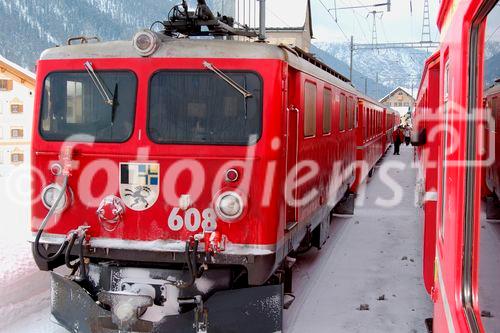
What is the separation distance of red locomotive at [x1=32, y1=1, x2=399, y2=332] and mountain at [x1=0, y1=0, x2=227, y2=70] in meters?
116

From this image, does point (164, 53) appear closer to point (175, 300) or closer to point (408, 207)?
point (175, 300)

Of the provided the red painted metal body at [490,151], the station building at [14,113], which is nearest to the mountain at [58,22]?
the station building at [14,113]

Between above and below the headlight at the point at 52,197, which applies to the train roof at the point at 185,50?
above

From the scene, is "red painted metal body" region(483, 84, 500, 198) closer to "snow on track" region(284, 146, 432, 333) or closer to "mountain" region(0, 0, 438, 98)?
"snow on track" region(284, 146, 432, 333)

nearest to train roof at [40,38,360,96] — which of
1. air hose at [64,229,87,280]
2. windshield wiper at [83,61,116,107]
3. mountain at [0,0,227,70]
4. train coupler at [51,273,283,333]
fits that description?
windshield wiper at [83,61,116,107]

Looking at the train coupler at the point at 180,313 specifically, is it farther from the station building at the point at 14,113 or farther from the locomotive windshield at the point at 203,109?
the station building at the point at 14,113

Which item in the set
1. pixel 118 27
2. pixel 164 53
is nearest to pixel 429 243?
pixel 164 53

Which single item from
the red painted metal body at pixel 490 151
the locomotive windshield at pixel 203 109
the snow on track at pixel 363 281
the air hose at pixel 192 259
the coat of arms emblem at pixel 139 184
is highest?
the locomotive windshield at pixel 203 109

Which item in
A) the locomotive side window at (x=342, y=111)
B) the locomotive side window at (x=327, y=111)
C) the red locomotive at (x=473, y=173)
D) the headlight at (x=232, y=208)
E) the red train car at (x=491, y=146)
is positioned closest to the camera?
the red locomotive at (x=473, y=173)

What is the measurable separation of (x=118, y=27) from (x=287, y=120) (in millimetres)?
180072

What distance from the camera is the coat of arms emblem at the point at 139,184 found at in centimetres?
514

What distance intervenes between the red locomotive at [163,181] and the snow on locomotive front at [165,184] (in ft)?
0.03

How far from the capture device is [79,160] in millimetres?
5273

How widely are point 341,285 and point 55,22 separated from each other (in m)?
160
